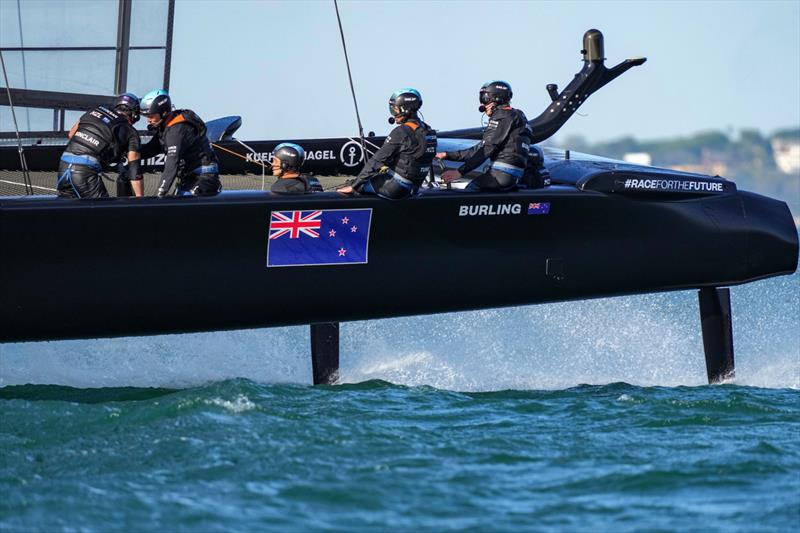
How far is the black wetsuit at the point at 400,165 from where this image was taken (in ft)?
25.7

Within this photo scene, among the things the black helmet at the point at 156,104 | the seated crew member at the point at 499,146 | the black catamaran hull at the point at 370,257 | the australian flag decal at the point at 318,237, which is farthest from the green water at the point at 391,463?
the black helmet at the point at 156,104

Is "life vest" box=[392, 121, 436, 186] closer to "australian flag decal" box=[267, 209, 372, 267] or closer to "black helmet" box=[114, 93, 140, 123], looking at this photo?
"australian flag decal" box=[267, 209, 372, 267]

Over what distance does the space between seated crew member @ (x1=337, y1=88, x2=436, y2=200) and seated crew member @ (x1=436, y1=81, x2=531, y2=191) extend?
0.44m

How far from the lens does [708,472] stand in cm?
615

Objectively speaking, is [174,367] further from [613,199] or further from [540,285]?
[613,199]

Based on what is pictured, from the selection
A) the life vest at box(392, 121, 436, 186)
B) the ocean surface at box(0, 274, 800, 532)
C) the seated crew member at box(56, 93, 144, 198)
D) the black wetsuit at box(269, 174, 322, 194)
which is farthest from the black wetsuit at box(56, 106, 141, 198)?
the life vest at box(392, 121, 436, 186)

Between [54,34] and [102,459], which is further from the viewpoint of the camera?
[54,34]

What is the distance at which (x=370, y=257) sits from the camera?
25.8ft

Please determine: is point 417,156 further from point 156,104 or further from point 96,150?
point 96,150

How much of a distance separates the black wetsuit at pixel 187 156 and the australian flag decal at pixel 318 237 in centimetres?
49

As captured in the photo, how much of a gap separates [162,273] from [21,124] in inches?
101

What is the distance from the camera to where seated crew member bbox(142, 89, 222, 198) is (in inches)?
301

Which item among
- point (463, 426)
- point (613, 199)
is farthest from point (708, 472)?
point (613, 199)

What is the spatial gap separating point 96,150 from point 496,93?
2651 mm
